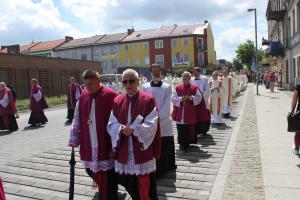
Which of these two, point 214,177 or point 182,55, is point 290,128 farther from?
point 182,55

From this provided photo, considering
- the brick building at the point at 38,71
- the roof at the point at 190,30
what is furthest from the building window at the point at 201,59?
the brick building at the point at 38,71

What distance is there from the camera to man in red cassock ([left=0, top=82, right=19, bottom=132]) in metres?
13.5

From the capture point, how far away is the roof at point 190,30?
212ft

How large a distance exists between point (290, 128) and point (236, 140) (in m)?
2.47

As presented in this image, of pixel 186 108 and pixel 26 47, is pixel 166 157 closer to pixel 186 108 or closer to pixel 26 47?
pixel 186 108

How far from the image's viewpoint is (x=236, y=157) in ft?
25.6

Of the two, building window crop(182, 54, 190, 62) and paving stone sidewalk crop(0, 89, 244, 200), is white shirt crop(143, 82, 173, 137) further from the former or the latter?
building window crop(182, 54, 190, 62)

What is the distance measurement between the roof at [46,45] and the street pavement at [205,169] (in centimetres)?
6696

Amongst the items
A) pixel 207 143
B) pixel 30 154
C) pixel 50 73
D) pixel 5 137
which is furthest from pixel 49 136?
pixel 50 73

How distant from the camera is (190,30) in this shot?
215ft

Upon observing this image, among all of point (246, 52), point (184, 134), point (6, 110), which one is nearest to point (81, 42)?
point (246, 52)

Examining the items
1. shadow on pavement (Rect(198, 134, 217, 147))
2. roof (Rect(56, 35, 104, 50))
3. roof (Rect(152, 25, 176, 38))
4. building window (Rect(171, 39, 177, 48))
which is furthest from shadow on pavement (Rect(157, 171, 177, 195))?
roof (Rect(56, 35, 104, 50))

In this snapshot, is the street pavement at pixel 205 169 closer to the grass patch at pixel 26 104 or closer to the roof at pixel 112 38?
the grass patch at pixel 26 104

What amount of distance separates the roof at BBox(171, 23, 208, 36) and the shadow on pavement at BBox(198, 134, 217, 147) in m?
55.2
